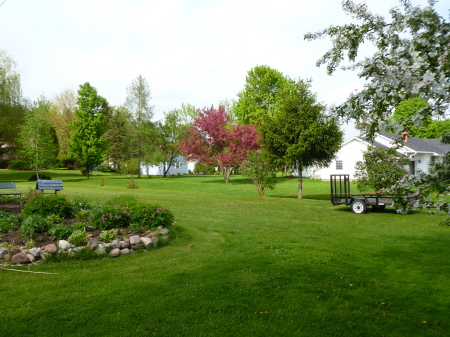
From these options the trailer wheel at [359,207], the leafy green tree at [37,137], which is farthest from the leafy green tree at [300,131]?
the leafy green tree at [37,137]

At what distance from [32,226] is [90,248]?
148 centimetres

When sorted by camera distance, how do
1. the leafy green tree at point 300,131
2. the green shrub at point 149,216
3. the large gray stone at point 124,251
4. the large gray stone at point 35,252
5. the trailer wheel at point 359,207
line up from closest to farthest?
the large gray stone at point 35,252 → the large gray stone at point 124,251 → the green shrub at point 149,216 → the trailer wheel at point 359,207 → the leafy green tree at point 300,131

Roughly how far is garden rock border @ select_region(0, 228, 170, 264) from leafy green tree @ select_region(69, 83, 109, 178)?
3504 centimetres

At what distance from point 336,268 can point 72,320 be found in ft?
13.2

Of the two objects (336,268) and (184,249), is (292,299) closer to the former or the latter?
(336,268)

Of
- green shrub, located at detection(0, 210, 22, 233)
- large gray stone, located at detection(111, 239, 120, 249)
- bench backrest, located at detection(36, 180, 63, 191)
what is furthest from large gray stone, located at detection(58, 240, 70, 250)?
bench backrest, located at detection(36, 180, 63, 191)

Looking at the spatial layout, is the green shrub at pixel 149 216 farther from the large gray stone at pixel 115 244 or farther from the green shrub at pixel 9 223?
the green shrub at pixel 9 223

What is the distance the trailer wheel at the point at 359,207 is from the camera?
12305 mm

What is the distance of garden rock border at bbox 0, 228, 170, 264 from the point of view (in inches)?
224

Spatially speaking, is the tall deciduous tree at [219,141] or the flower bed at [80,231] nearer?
the flower bed at [80,231]

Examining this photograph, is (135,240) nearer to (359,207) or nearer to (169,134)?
(359,207)

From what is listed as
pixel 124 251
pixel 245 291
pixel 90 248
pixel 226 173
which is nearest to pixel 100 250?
pixel 90 248

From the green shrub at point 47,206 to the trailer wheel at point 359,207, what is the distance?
985 centimetres

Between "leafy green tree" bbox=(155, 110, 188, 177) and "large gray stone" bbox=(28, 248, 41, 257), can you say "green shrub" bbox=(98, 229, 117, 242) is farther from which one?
"leafy green tree" bbox=(155, 110, 188, 177)
